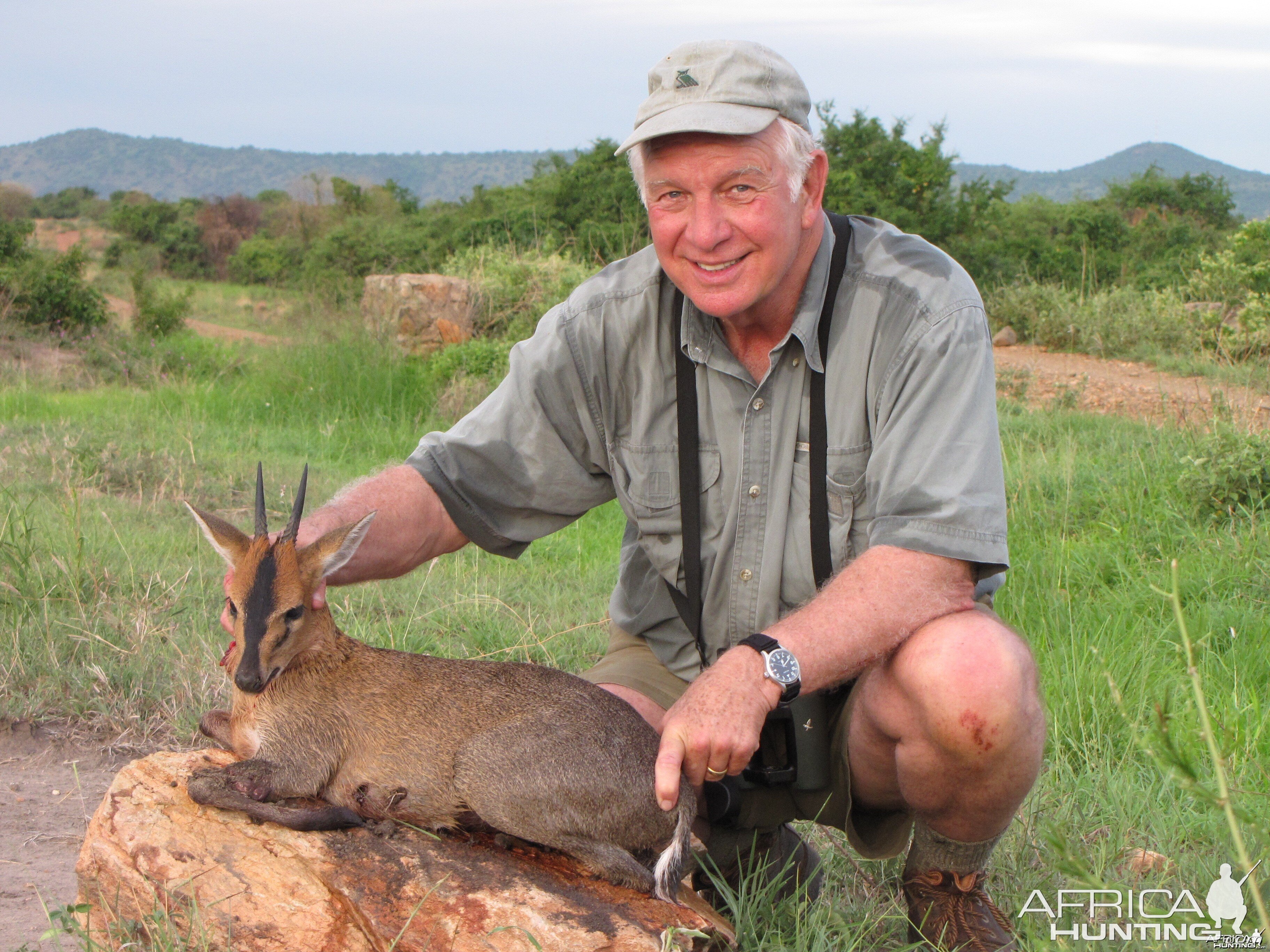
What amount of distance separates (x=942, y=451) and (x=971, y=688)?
2.18 feet

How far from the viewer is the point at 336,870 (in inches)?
113

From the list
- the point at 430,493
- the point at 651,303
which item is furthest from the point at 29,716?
the point at 651,303

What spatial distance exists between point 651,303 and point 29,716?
3048 millimetres

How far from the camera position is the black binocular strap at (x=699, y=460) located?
3.49m

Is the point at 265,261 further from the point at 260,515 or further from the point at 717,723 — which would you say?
the point at 717,723

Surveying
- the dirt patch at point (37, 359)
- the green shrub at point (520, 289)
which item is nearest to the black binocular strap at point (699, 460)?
the green shrub at point (520, 289)

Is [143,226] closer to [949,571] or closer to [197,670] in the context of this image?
[197,670]

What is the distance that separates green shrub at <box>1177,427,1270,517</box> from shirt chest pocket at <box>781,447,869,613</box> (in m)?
3.57

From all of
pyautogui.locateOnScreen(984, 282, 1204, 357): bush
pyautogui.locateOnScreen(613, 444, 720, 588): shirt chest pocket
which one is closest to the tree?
pyautogui.locateOnScreen(984, 282, 1204, 357): bush

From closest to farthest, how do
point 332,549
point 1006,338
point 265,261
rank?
point 332,549 < point 1006,338 < point 265,261

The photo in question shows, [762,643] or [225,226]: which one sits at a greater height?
[225,226]

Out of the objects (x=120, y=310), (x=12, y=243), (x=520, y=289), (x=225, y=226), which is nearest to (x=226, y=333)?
(x=120, y=310)

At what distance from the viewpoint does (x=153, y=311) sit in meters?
17.2

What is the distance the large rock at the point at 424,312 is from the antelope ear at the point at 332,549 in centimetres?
923
